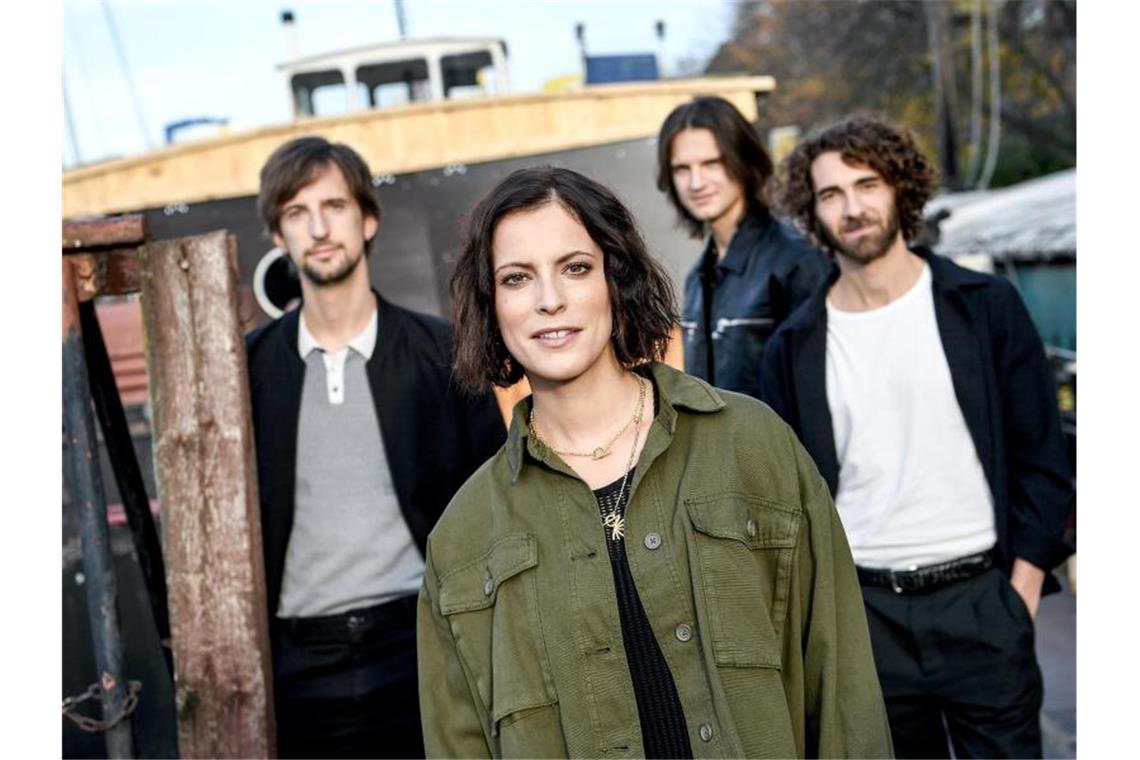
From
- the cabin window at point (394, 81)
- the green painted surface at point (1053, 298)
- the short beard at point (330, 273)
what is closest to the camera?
the short beard at point (330, 273)

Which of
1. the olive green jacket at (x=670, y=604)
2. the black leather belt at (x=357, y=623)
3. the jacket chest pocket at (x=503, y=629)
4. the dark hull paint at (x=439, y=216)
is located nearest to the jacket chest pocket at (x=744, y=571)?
the olive green jacket at (x=670, y=604)

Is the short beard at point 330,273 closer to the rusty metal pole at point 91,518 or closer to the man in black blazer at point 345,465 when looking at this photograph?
the man in black blazer at point 345,465

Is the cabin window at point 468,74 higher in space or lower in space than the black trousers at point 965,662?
higher

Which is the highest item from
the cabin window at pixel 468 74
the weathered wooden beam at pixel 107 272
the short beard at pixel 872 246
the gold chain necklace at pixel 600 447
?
the cabin window at pixel 468 74

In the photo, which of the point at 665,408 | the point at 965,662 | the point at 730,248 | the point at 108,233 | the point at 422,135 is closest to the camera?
the point at 665,408

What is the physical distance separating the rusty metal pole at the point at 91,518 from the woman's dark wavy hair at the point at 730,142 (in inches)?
74.4

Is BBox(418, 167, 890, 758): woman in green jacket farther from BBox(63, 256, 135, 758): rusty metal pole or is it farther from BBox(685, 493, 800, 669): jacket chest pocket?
BBox(63, 256, 135, 758): rusty metal pole

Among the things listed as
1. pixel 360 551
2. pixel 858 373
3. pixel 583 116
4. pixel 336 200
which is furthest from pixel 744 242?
pixel 583 116

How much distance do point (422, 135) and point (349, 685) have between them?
5.36 meters

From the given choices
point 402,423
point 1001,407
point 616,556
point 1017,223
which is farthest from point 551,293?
point 1017,223

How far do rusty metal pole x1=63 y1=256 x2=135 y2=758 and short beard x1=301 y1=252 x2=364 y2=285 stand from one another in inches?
25.6

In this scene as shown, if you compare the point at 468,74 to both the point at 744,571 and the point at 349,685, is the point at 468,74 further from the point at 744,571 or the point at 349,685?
the point at 744,571

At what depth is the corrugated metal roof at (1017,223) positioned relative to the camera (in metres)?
9.98

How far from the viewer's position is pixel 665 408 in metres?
2.25
